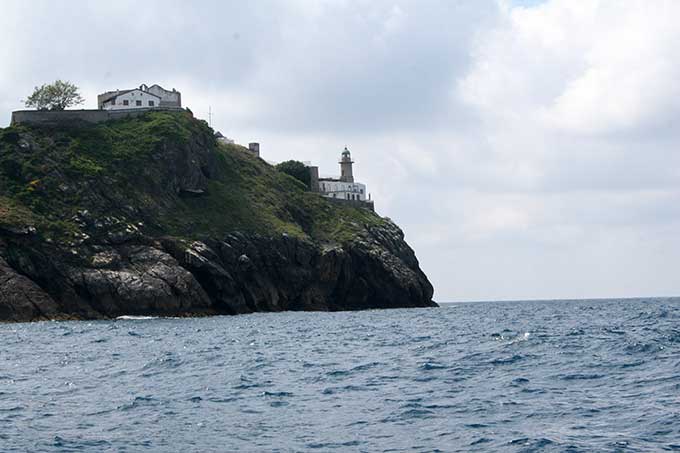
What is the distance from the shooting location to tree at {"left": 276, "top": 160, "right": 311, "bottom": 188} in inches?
7323

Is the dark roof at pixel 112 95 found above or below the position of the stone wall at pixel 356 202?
above

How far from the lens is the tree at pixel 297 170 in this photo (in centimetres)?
18600

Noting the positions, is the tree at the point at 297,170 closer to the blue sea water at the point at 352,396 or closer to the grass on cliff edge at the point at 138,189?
the grass on cliff edge at the point at 138,189

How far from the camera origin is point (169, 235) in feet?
420

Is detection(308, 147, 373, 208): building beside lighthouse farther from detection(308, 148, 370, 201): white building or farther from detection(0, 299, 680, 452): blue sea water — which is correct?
detection(0, 299, 680, 452): blue sea water

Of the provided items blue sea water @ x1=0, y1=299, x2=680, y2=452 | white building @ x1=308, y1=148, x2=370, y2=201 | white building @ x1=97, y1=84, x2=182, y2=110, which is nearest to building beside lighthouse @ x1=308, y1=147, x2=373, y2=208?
white building @ x1=308, y1=148, x2=370, y2=201

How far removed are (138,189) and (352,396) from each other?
102 metres

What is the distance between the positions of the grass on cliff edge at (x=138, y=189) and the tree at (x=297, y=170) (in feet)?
59.0

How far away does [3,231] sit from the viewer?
370ft

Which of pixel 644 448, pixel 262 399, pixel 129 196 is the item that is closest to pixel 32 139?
pixel 129 196

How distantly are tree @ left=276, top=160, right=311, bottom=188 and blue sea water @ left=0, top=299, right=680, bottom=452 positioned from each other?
411 feet

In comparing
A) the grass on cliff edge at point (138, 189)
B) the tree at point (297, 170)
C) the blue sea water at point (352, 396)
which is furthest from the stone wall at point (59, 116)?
the blue sea water at point (352, 396)

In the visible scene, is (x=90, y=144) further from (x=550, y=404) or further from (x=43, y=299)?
(x=550, y=404)

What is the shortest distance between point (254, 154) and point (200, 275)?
2347 inches
